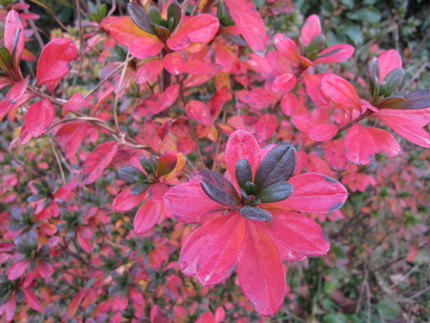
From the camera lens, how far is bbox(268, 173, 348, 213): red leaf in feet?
1.53

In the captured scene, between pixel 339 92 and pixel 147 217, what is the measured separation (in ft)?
1.69

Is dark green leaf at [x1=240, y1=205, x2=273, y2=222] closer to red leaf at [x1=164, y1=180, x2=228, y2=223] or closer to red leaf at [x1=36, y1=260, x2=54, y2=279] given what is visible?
red leaf at [x1=164, y1=180, x2=228, y2=223]

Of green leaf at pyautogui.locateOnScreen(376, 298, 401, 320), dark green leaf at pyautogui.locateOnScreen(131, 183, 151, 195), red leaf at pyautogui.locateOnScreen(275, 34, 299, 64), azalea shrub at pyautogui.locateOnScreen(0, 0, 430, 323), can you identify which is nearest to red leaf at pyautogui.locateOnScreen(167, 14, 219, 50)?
azalea shrub at pyautogui.locateOnScreen(0, 0, 430, 323)

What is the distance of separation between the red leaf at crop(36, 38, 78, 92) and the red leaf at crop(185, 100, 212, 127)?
36 centimetres

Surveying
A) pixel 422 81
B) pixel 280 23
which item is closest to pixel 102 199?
pixel 280 23

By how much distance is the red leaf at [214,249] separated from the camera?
0.45 m

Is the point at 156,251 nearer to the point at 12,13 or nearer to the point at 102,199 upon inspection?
the point at 102,199

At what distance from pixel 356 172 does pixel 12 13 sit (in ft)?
4.75

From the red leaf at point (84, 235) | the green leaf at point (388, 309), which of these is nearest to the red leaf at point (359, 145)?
the red leaf at point (84, 235)

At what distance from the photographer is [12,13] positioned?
1.97 ft

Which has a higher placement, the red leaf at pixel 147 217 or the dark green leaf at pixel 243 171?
the dark green leaf at pixel 243 171

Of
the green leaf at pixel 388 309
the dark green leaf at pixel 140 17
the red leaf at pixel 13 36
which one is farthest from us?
the green leaf at pixel 388 309

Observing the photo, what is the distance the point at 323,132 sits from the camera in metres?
0.73

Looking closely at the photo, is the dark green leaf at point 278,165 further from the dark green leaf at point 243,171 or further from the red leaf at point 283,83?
the red leaf at point 283,83
